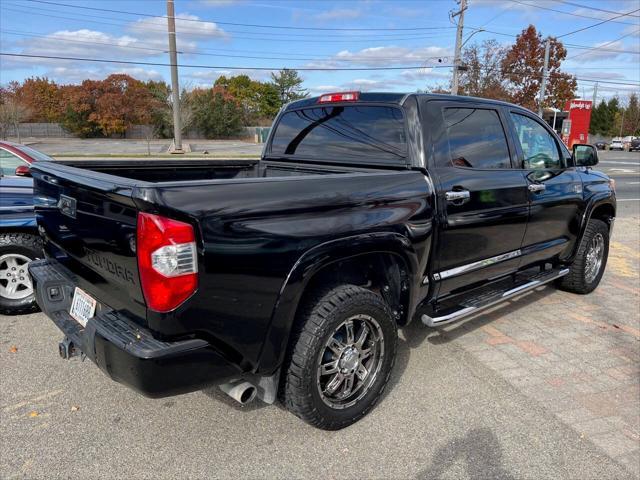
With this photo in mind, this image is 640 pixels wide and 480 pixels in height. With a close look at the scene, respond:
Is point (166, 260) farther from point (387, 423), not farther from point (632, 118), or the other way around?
point (632, 118)

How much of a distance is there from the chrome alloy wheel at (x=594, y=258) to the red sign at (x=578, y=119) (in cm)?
2541

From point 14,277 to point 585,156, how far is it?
5406 millimetres

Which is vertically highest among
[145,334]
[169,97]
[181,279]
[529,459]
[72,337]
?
[169,97]

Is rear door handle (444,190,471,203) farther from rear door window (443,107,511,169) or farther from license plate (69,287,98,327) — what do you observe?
license plate (69,287,98,327)

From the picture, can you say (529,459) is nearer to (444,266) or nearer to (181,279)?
(444,266)

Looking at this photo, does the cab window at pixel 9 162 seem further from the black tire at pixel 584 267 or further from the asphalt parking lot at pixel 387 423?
the black tire at pixel 584 267

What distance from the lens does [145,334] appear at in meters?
2.21

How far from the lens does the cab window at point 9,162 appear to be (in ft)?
24.5

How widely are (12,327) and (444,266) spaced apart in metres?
3.55

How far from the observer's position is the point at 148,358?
2.05 metres

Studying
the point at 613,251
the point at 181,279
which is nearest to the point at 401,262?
the point at 181,279

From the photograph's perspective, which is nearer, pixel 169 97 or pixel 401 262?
pixel 401 262

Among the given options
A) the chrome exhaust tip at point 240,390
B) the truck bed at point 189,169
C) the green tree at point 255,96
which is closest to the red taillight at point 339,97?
the truck bed at point 189,169

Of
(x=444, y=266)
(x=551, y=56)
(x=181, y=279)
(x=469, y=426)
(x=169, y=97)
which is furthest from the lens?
(x=169, y=97)
